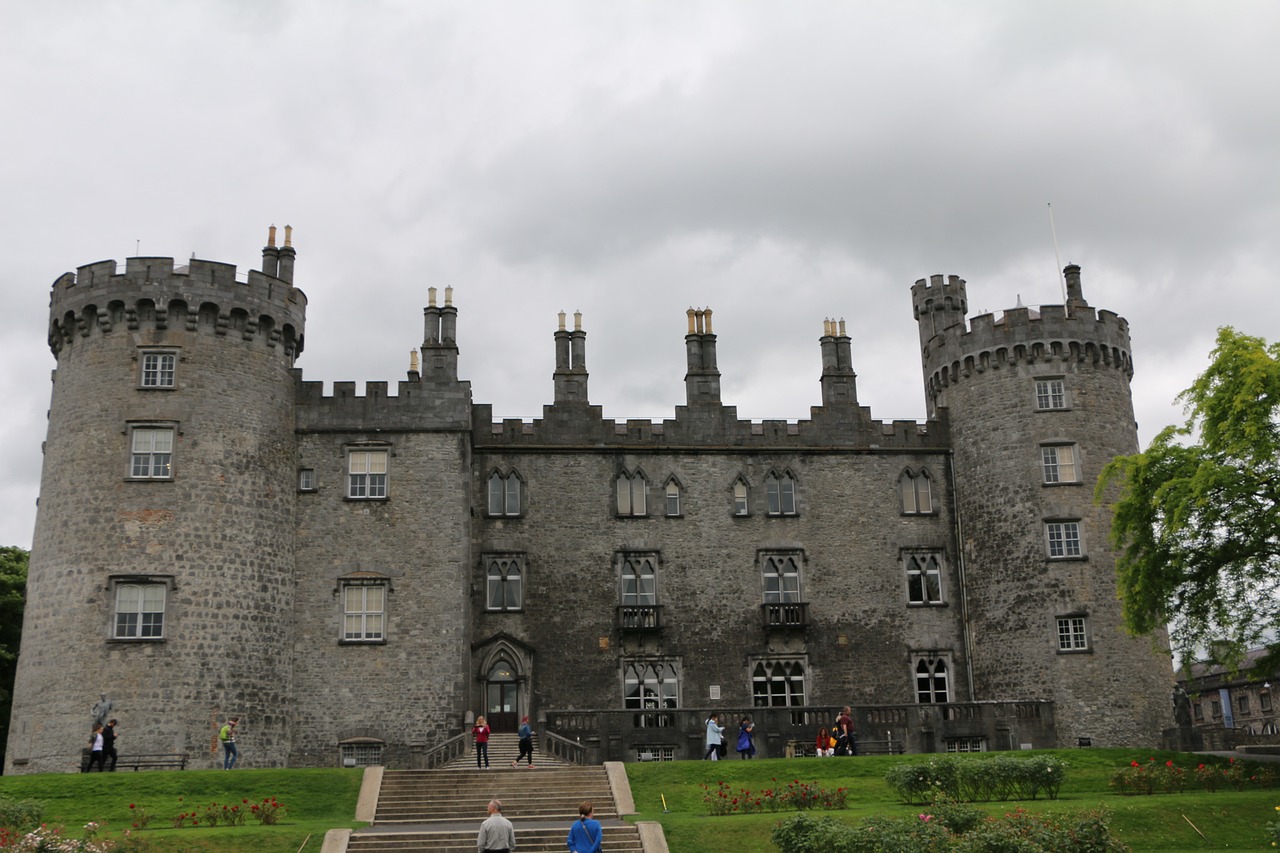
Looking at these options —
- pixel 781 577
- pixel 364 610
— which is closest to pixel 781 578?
pixel 781 577

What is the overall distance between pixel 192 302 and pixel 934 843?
2771cm

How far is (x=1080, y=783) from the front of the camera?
30.8 m

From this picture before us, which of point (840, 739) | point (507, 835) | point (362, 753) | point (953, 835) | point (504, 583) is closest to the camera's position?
point (507, 835)

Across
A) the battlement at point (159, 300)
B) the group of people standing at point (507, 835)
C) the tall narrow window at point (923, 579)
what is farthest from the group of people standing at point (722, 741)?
the battlement at point (159, 300)

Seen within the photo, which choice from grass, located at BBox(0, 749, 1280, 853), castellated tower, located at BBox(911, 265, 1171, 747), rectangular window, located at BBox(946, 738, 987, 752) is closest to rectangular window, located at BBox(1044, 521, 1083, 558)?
castellated tower, located at BBox(911, 265, 1171, 747)

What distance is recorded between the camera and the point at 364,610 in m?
38.7

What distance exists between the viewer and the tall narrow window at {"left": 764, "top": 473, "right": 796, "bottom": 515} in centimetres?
4322

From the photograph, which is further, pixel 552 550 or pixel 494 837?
pixel 552 550

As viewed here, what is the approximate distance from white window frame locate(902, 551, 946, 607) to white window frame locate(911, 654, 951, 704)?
6.46 feet

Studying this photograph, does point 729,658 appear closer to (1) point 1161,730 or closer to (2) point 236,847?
(1) point 1161,730

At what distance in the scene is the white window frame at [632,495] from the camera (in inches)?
1672

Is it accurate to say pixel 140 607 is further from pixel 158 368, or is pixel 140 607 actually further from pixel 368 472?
pixel 368 472

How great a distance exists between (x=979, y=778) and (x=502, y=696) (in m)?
17.6

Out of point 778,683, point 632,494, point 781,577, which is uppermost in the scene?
point 632,494
